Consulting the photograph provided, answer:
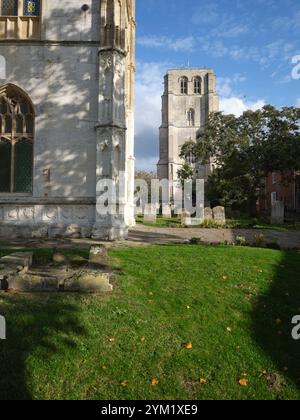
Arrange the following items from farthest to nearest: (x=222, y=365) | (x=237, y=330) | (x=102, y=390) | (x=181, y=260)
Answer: (x=181, y=260) → (x=237, y=330) → (x=222, y=365) → (x=102, y=390)

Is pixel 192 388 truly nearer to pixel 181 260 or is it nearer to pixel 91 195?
pixel 181 260

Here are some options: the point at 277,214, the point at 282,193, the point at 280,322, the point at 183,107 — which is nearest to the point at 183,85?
the point at 183,107

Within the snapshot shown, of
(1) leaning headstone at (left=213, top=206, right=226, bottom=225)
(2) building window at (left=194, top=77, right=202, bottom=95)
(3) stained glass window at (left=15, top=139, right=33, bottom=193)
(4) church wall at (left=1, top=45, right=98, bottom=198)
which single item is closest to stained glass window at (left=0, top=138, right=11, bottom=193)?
(3) stained glass window at (left=15, top=139, right=33, bottom=193)

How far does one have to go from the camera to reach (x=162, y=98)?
77188 millimetres

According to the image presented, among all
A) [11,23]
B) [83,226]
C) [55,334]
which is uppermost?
[11,23]

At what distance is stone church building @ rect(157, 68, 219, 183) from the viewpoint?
73.9m

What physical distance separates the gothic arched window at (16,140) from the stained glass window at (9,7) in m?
2.99

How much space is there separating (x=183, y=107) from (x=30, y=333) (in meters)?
75.5

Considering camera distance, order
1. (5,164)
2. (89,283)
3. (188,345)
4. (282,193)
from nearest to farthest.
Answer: (188,345) → (89,283) → (5,164) → (282,193)

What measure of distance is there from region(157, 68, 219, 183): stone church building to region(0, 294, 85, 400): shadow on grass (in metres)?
67.8

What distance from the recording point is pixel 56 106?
44.4 feet

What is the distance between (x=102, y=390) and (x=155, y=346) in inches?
41.8

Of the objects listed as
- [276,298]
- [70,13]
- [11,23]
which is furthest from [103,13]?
[276,298]

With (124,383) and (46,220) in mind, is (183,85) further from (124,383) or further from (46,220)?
(124,383)
